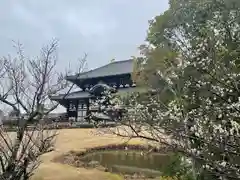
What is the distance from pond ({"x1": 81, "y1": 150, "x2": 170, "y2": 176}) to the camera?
1361cm

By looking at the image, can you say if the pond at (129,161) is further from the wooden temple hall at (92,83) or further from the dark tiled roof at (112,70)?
the dark tiled roof at (112,70)

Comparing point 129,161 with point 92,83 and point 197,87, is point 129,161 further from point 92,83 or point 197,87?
point 92,83

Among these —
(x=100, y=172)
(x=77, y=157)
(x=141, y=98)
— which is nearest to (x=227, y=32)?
(x=141, y=98)

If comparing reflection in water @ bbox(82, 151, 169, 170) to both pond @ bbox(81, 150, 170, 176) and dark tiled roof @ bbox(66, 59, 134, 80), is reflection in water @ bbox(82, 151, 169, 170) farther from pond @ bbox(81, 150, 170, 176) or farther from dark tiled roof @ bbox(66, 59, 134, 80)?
dark tiled roof @ bbox(66, 59, 134, 80)

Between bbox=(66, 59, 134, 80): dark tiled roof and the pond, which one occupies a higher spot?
bbox=(66, 59, 134, 80): dark tiled roof

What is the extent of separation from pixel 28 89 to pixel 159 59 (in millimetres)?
3932

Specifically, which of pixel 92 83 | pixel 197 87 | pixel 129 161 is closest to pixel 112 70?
pixel 92 83

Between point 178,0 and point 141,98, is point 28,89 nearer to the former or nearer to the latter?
A: point 141,98

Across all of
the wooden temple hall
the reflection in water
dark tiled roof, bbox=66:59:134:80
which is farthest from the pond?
dark tiled roof, bbox=66:59:134:80

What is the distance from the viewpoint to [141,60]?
12.7 metres

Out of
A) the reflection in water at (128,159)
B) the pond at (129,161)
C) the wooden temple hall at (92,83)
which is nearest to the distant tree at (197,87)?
the pond at (129,161)

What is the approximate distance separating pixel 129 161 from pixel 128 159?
19.4 inches

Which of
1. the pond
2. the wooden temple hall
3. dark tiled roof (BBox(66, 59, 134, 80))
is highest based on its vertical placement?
dark tiled roof (BBox(66, 59, 134, 80))

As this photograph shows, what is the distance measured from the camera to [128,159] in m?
16.2
